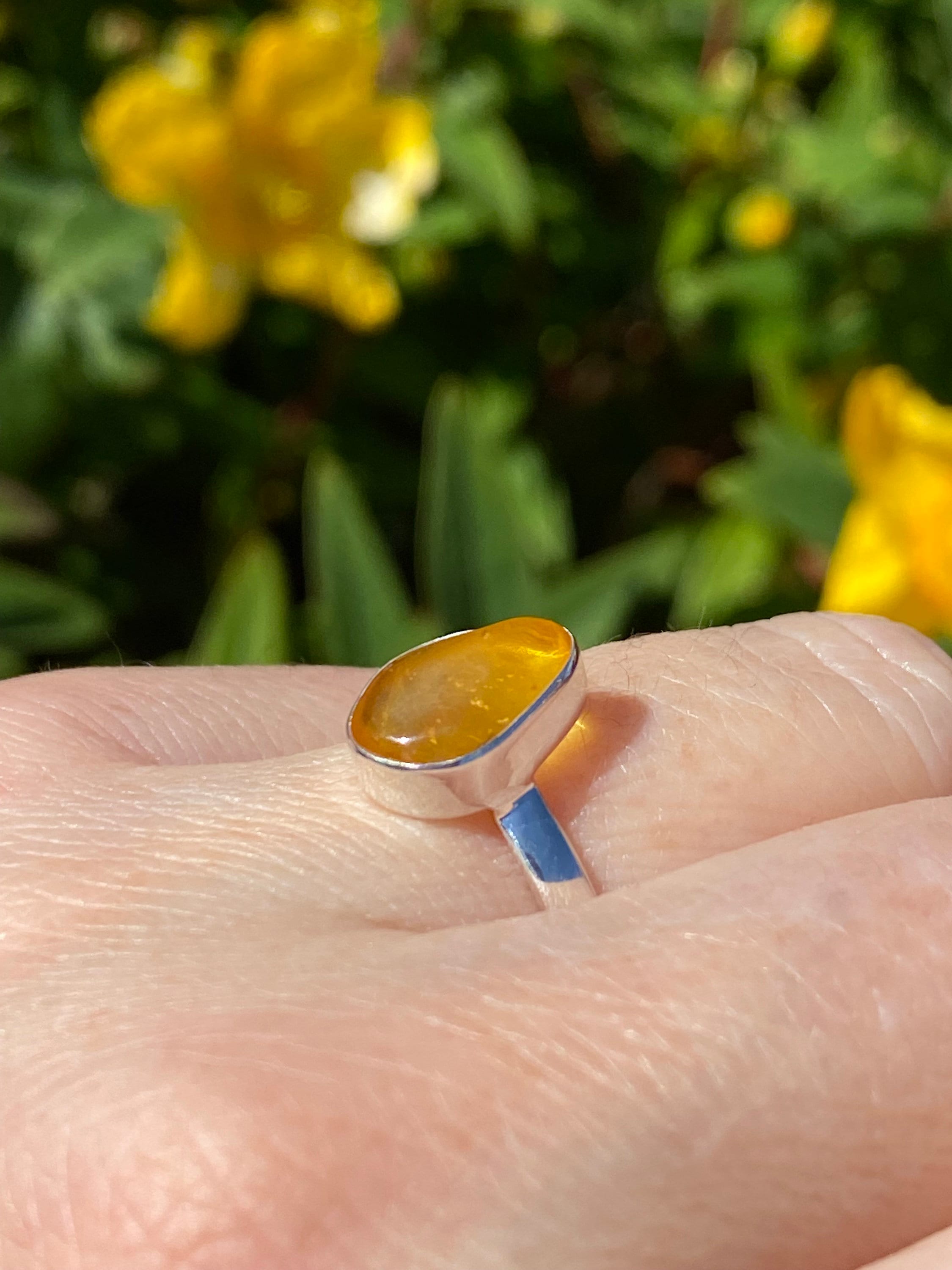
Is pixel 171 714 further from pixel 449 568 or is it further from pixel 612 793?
pixel 449 568

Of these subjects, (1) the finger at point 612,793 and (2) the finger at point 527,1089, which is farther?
(1) the finger at point 612,793

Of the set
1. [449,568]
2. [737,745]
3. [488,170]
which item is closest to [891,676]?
[737,745]

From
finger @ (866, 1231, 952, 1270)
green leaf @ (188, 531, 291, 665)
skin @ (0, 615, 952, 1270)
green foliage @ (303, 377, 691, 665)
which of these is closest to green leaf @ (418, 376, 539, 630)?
green foliage @ (303, 377, 691, 665)

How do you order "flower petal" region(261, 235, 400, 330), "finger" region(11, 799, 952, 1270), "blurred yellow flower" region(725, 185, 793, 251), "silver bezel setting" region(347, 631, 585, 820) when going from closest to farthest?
"finger" region(11, 799, 952, 1270) → "silver bezel setting" region(347, 631, 585, 820) → "flower petal" region(261, 235, 400, 330) → "blurred yellow flower" region(725, 185, 793, 251)

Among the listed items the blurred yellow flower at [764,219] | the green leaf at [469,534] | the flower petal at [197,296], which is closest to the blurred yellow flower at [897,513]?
the green leaf at [469,534]

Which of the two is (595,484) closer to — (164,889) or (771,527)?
(771,527)

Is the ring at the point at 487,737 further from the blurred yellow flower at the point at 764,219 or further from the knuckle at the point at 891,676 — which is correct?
the blurred yellow flower at the point at 764,219

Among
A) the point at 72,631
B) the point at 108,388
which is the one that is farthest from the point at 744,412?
the point at 72,631

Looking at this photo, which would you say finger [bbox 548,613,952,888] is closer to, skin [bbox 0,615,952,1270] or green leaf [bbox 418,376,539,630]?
skin [bbox 0,615,952,1270]
